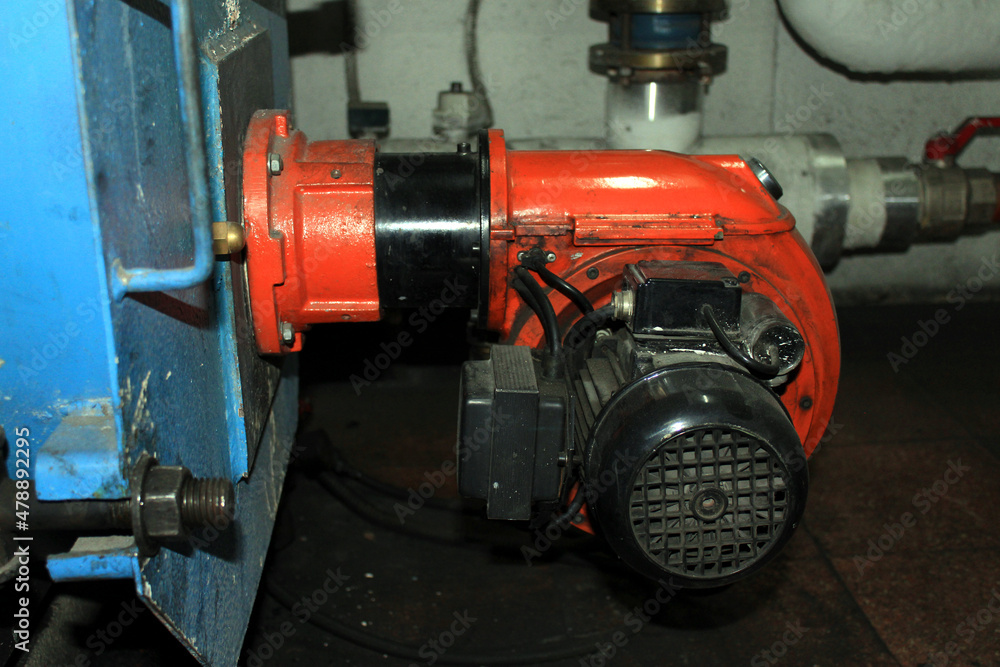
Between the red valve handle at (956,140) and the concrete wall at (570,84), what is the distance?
274 mm

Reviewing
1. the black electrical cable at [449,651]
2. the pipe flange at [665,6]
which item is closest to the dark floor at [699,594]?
the black electrical cable at [449,651]

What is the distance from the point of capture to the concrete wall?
2.26 m

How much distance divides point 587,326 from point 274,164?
45cm

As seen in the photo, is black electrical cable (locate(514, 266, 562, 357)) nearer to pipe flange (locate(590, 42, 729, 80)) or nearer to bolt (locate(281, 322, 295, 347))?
bolt (locate(281, 322, 295, 347))

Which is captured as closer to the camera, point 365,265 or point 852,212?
point 365,265

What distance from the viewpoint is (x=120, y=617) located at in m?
1.40

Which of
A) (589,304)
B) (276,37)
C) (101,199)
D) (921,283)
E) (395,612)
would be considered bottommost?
(395,612)

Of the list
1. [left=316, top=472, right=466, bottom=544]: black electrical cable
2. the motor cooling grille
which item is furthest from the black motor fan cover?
[left=316, top=472, right=466, bottom=544]: black electrical cable

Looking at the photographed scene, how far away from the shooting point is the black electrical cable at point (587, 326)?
1006 mm

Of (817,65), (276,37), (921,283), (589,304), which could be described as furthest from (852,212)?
(276,37)

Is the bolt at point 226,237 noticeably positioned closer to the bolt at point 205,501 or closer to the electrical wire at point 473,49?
the bolt at point 205,501

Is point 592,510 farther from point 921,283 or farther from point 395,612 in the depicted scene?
point 921,283

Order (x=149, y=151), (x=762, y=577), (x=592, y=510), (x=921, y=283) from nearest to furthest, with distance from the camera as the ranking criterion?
(x=149, y=151), (x=592, y=510), (x=762, y=577), (x=921, y=283)

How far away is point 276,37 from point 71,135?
0.87m
